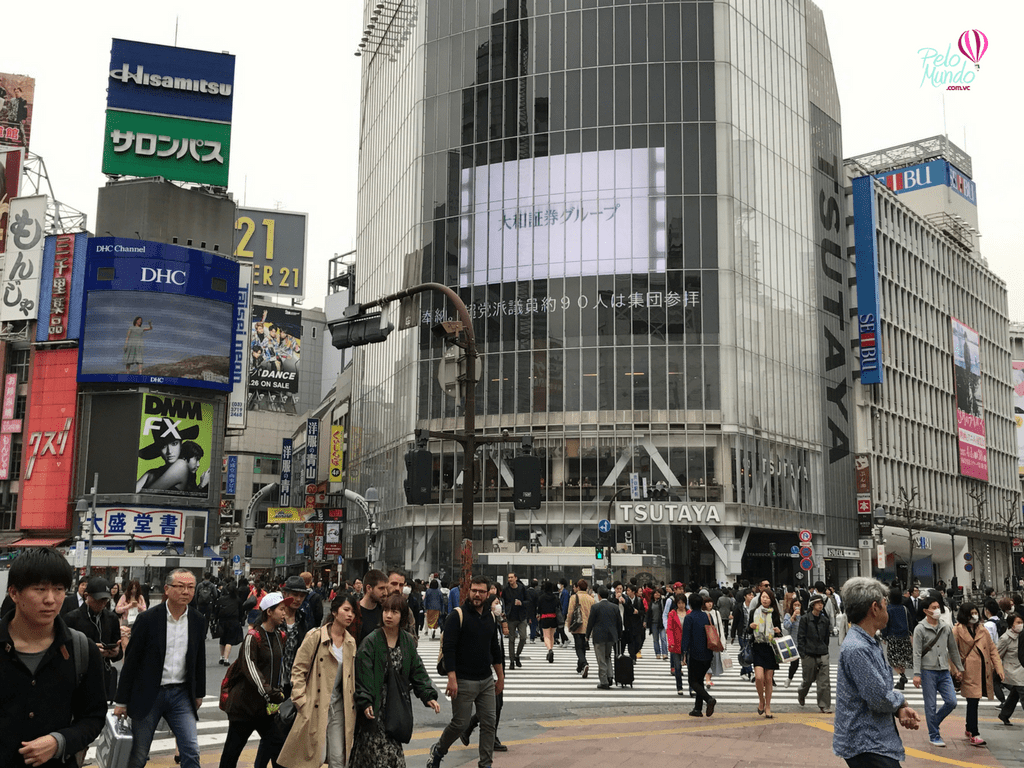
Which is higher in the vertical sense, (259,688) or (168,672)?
(168,672)

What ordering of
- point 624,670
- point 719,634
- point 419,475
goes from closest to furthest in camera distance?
point 419,475 → point 719,634 → point 624,670

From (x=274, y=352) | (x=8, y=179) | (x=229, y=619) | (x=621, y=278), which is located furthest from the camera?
(x=274, y=352)

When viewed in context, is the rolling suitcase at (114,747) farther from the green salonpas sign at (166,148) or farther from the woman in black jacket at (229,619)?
the green salonpas sign at (166,148)

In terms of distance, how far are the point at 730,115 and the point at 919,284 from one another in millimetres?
30336

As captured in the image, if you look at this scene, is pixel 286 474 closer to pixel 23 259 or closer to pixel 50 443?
pixel 50 443

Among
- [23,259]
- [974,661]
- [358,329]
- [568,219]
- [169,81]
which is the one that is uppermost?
[169,81]

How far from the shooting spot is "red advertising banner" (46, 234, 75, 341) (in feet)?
223

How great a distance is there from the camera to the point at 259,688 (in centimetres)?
816

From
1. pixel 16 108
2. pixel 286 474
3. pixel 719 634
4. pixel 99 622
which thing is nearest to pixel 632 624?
pixel 719 634

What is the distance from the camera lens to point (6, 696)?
4.15 metres

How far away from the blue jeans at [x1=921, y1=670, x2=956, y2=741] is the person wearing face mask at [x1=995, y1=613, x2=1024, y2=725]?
997 millimetres

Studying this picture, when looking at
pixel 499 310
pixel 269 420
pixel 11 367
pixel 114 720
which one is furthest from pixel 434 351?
pixel 269 420

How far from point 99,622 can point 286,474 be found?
9324 cm

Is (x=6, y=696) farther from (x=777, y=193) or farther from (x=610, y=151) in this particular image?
(x=777, y=193)
